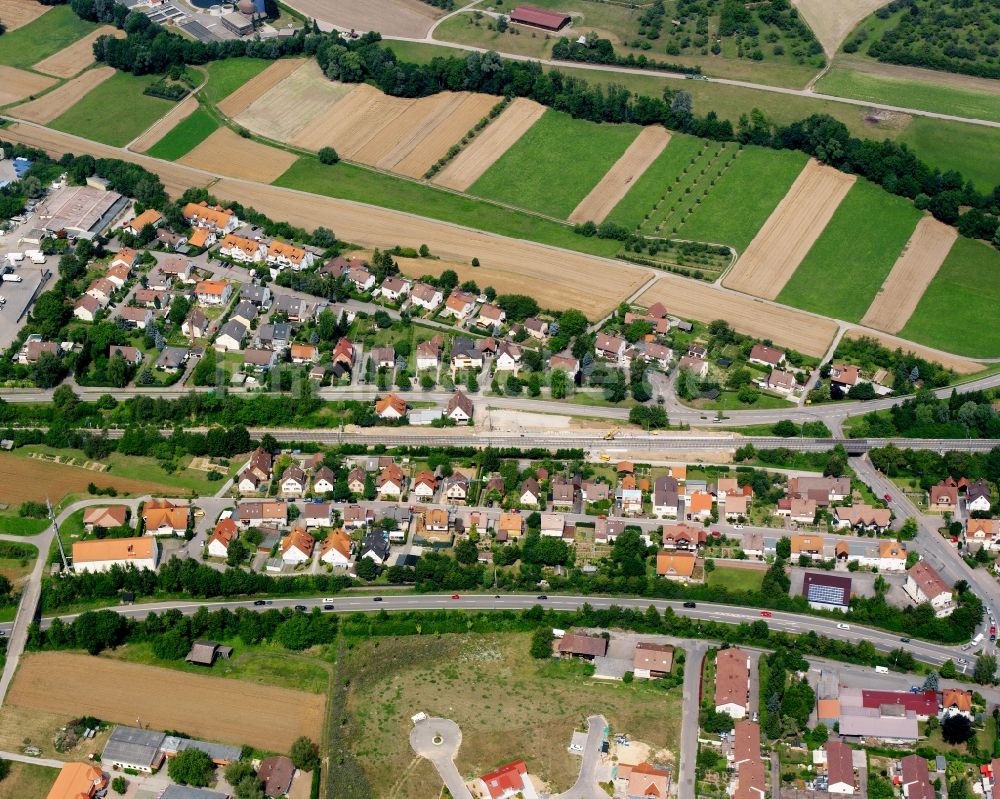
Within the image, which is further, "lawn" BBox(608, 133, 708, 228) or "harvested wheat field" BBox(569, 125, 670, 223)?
"harvested wheat field" BBox(569, 125, 670, 223)

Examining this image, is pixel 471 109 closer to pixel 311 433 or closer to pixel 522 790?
pixel 311 433

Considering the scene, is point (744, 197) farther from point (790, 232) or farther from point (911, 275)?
point (911, 275)

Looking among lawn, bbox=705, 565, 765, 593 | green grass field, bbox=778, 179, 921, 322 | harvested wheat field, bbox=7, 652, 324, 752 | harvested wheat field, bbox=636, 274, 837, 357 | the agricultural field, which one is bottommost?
harvested wheat field, bbox=7, 652, 324, 752

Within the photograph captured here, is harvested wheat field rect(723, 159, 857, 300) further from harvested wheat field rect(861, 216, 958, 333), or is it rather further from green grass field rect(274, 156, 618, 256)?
green grass field rect(274, 156, 618, 256)

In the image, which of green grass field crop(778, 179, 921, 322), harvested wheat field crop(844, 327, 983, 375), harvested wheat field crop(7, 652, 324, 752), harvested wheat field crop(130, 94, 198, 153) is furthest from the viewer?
harvested wheat field crop(130, 94, 198, 153)

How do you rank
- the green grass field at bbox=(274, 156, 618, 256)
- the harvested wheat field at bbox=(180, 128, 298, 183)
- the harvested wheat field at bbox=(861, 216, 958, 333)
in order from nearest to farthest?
1. the harvested wheat field at bbox=(861, 216, 958, 333)
2. the green grass field at bbox=(274, 156, 618, 256)
3. the harvested wheat field at bbox=(180, 128, 298, 183)

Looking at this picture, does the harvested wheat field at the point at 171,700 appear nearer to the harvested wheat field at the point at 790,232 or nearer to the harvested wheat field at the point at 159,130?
the harvested wheat field at the point at 790,232

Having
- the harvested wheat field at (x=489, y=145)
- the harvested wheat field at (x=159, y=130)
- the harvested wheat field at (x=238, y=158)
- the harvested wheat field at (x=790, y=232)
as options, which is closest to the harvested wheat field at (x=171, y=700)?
the harvested wheat field at (x=790, y=232)

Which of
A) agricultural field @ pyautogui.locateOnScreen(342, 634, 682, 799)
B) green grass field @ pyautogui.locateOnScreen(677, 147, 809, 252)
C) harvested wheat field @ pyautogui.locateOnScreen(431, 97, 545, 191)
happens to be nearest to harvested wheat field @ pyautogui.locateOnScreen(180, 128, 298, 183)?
harvested wheat field @ pyautogui.locateOnScreen(431, 97, 545, 191)

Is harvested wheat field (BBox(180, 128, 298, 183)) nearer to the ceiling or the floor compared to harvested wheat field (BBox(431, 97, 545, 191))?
nearer to the floor
